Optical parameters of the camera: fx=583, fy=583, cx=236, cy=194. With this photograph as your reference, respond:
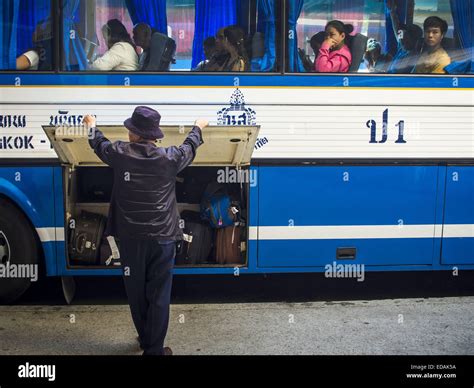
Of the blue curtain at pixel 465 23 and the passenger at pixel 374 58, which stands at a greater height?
the blue curtain at pixel 465 23

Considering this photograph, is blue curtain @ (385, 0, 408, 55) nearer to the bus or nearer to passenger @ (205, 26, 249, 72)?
the bus

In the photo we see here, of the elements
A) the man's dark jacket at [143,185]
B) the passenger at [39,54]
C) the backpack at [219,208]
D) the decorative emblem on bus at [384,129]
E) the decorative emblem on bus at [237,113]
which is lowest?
the backpack at [219,208]

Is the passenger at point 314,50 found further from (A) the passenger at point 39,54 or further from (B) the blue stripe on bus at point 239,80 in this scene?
(A) the passenger at point 39,54

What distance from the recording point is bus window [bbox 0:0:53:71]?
4.92 m

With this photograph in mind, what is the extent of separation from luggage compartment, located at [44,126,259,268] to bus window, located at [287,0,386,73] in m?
0.91

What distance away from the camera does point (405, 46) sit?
5.20 m

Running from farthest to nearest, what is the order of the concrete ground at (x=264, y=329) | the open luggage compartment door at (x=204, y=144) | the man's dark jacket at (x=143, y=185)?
the open luggage compartment door at (x=204, y=144)
the concrete ground at (x=264, y=329)
the man's dark jacket at (x=143, y=185)

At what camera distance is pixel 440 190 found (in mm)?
5281

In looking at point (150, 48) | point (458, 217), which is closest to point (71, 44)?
point (150, 48)

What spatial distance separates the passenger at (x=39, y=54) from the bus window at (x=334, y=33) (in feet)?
6.73

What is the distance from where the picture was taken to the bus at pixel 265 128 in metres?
4.93

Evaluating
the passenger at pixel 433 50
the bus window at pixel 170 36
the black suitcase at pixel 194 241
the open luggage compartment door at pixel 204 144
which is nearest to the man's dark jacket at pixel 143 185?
the open luggage compartment door at pixel 204 144

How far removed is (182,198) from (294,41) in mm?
1699
